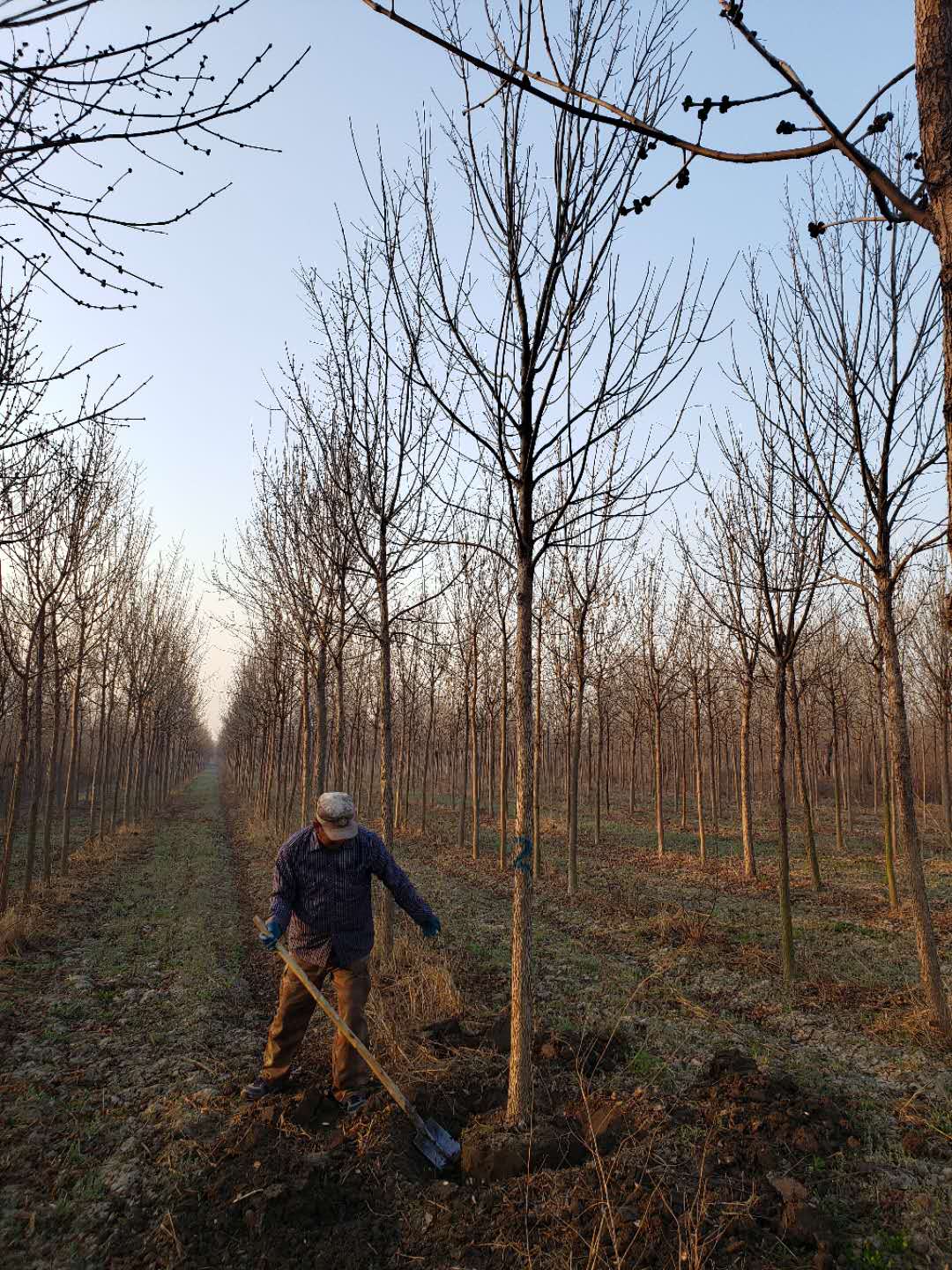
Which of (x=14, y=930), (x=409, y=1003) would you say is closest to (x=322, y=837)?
(x=409, y=1003)

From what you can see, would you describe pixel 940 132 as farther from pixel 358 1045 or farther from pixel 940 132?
pixel 358 1045

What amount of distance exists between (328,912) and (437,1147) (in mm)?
1306

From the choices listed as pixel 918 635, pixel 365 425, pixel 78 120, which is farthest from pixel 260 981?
pixel 918 635

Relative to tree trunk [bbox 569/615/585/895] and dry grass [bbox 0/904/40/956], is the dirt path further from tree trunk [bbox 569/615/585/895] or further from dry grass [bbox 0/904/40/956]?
tree trunk [bbox 569/615/585/895]

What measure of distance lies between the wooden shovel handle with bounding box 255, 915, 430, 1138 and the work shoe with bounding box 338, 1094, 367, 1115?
12 centimetres

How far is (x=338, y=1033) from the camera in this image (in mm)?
3947

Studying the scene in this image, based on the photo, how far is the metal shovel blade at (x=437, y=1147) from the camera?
124 inches

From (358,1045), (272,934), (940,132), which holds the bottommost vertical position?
(358,1045)

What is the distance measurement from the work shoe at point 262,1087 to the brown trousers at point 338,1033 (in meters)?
0.03

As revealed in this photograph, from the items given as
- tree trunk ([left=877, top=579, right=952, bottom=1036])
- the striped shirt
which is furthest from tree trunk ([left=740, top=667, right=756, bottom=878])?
the striped shirt

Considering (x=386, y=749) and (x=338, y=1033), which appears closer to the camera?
(x=338, y=1033)

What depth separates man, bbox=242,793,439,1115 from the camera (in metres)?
3.93

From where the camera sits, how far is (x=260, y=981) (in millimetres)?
5953

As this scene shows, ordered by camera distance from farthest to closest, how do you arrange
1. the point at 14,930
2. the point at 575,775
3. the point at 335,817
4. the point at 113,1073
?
the point at 575,775 < the point at 14,930 < the point at 113,1073 < the point at 335,817
